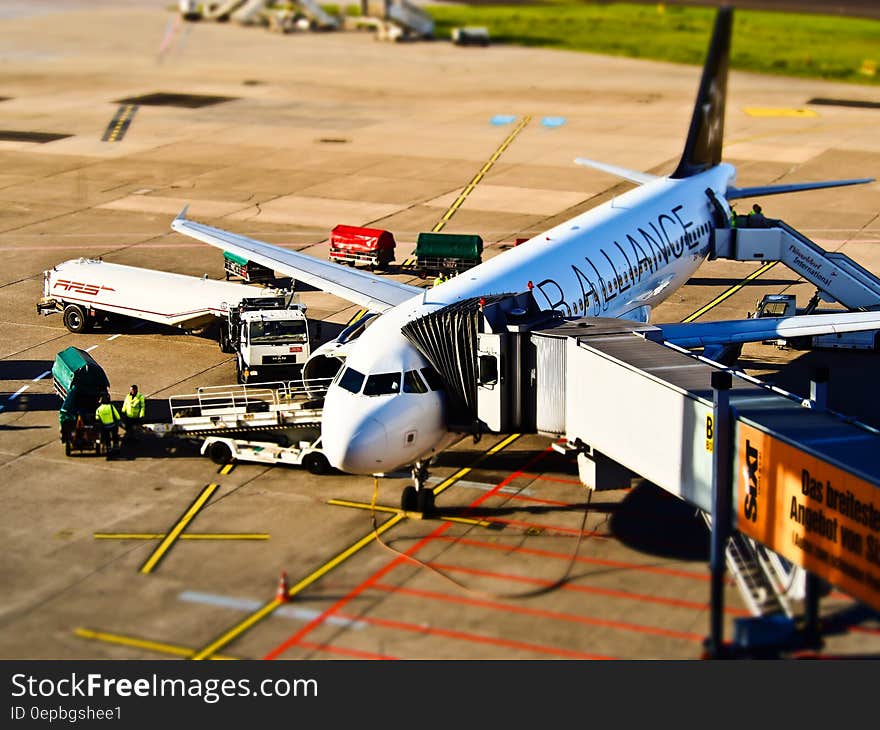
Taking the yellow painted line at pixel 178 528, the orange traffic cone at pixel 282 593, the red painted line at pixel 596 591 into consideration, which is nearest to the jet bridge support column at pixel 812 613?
the red painted line at pixel 596 591

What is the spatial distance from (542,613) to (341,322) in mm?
27125

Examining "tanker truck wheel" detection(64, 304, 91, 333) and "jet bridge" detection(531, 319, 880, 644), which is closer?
"jet bridge" detection(531, 319, 880, 644)

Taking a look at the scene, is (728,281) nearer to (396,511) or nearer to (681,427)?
(396,511)

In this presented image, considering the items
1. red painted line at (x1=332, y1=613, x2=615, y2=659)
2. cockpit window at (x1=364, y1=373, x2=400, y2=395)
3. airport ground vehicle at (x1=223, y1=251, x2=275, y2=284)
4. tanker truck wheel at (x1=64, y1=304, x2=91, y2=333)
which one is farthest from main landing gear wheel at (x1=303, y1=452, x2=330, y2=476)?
airport ground vehicle at (x1=223, y1=251, x2=275, y2=284)

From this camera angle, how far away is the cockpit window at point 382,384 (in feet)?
116

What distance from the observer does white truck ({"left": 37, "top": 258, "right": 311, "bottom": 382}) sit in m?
48.0

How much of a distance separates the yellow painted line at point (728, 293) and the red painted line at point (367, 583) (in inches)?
775

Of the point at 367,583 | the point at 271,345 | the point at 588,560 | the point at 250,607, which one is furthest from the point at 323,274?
the point at 250,607

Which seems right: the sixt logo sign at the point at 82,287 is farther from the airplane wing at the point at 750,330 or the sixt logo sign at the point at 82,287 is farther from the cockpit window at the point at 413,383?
the airplane wing at the point at 750,330

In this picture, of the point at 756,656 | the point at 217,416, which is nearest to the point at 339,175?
the point at 217,416

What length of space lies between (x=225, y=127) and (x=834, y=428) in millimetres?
78580

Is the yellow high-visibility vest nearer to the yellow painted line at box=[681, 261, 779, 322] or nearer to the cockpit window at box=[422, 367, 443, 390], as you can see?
the cockpit window at box=[422, 367, 443, 390]

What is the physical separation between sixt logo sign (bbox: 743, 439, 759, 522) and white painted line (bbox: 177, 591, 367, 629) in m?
9.26

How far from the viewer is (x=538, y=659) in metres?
28.9
